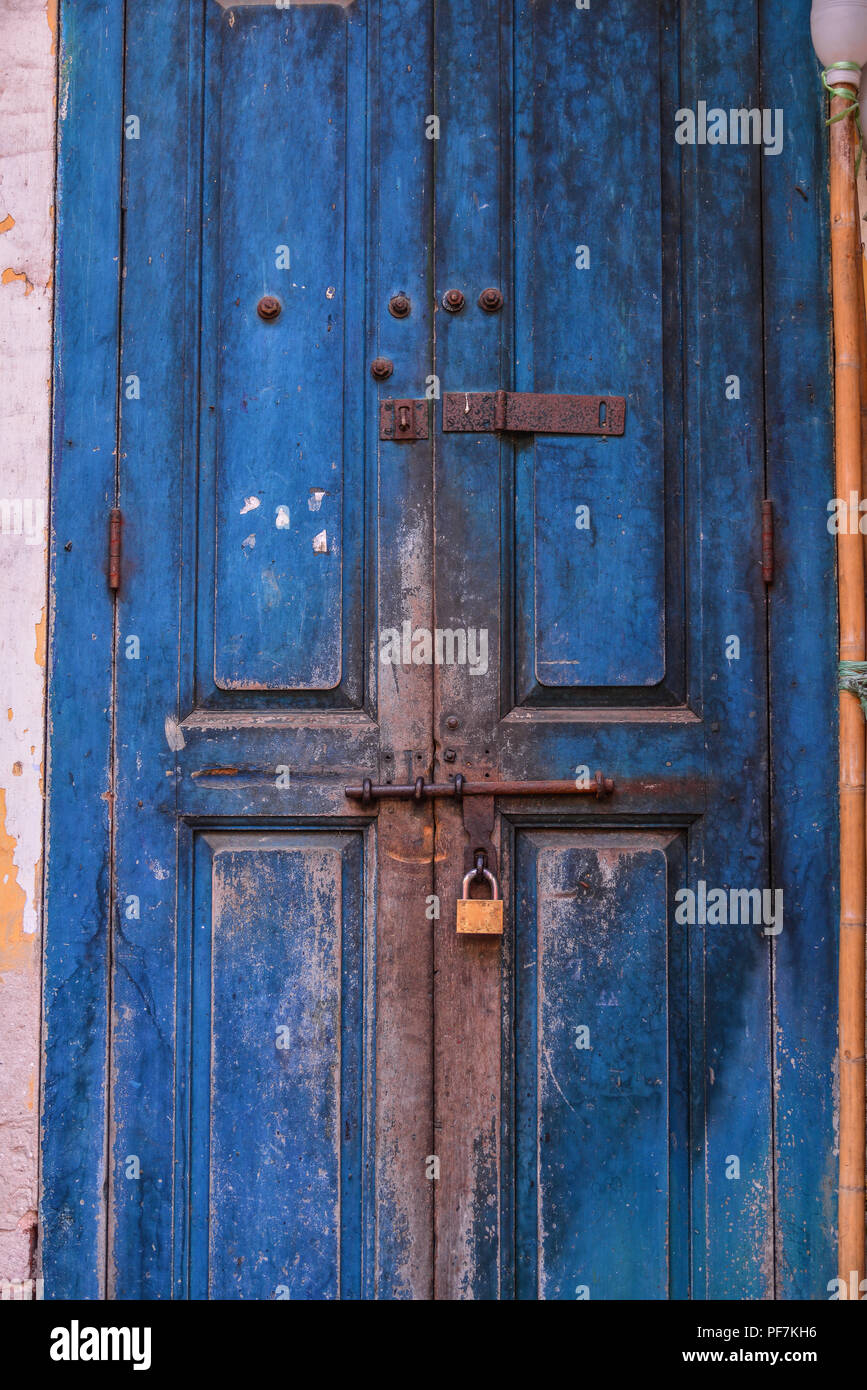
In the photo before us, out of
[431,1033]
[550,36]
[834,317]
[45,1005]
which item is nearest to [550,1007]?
[431,1033]

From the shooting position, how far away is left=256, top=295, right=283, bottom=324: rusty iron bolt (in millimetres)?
1852

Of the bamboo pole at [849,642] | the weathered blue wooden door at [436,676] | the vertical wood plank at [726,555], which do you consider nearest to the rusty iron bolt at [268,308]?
the weathered blue wooden door at [436,676]

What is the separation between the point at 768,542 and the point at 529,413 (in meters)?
0.47

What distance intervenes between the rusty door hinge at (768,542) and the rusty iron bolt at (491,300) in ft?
1.88

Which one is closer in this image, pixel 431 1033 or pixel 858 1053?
pixel 858 1053

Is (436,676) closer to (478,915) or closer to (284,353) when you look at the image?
(478,915)

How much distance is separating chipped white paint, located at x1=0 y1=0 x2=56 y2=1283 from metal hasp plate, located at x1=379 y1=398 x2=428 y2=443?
23.4 inches

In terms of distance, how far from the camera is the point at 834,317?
179 cm

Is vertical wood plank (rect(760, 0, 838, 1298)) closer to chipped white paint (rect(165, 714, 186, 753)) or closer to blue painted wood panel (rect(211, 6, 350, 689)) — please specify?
blue painted wood panel (rect(211, 6, 350, 689))

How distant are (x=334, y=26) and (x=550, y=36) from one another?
38 cm

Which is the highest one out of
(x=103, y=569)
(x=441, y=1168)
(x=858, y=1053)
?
(x=103, y=569)

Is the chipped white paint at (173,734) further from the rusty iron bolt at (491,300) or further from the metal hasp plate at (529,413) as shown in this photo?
the rusty iron bolt at (491,300)

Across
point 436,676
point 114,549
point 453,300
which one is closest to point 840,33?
point 453,300

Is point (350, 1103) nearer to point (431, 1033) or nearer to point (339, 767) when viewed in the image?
point (431, 1033)
